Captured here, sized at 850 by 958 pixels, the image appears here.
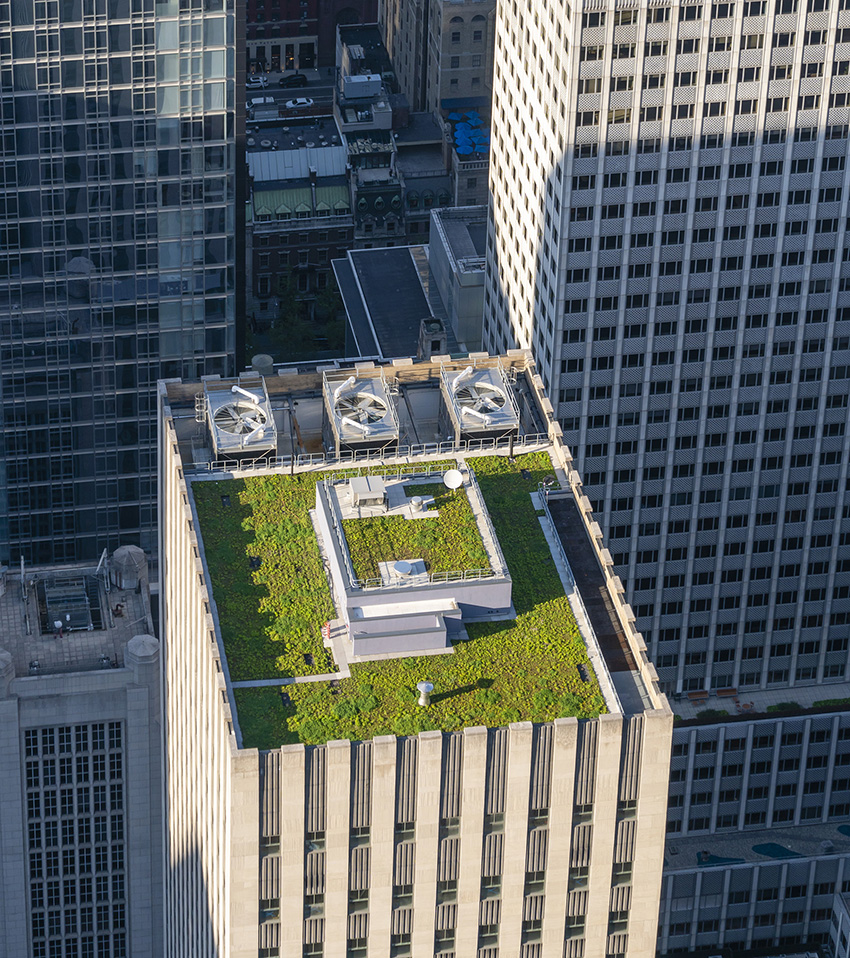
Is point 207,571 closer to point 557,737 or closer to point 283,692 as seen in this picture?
point 283,692

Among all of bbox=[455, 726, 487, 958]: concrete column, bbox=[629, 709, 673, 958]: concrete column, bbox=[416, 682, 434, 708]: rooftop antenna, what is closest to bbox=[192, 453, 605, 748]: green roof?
bbox=[416, 682, 434, 708]: rooftop antenna

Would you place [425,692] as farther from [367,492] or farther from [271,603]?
[367,492]

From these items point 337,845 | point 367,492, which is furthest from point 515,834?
point 367,492

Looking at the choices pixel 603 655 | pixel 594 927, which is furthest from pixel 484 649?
pixel 594 927

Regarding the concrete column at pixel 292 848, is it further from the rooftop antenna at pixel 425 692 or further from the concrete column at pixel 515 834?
the concrete column at pixel 515 834

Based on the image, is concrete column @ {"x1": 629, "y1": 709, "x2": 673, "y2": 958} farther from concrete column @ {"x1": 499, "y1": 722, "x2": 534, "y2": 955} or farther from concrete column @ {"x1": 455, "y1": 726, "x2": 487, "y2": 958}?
concrete column @ {"x1": 455, "y1": 726, "x2": 487, "y2": 958}

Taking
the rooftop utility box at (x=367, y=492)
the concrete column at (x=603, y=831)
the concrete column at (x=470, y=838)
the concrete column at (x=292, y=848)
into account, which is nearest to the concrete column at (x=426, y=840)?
the concrete column at (x=470, y=838)

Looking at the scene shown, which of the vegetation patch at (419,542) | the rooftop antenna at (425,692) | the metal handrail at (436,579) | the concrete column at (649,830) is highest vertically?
the vegetation patch at (419,542)
